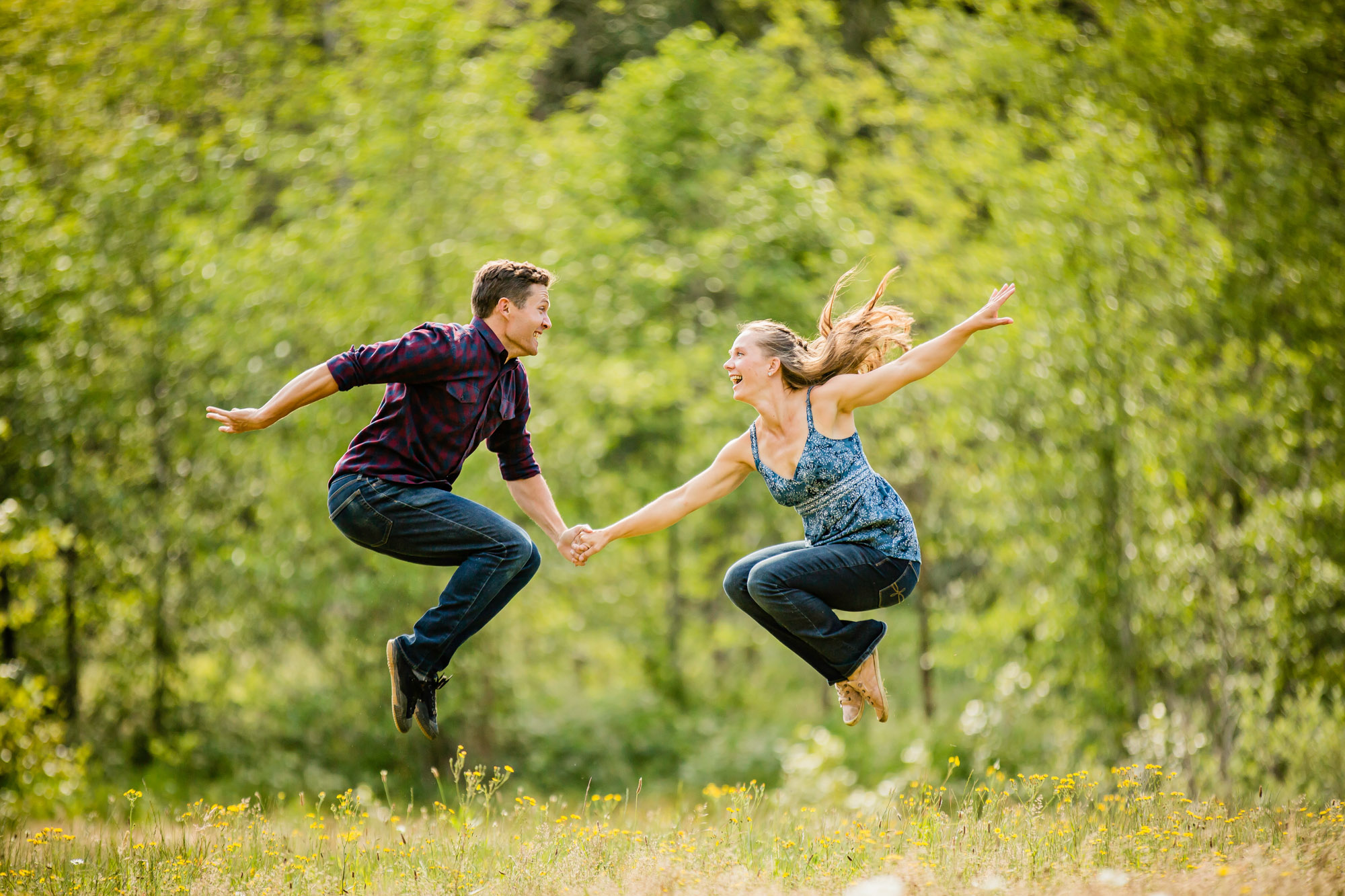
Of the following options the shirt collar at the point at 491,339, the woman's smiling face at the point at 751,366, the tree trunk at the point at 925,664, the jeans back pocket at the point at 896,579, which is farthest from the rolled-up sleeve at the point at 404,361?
the tree trunk at the point at 925,664

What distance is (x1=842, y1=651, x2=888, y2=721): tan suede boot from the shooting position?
5285 millimetres

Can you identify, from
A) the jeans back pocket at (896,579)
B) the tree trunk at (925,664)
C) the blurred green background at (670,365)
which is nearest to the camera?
the jeans back pocket at (896,579)

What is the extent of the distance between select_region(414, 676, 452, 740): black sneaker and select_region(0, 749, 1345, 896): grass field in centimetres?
30

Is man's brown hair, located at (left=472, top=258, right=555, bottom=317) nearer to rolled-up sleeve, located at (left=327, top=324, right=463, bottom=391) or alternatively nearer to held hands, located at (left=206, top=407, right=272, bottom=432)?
rolled-up sleeve, located at (left=327, top=324, right=463, bottom=391)

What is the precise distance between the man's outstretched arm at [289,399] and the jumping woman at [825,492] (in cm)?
144

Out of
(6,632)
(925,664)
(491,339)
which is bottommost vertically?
(925,664)

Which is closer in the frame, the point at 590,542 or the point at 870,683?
the point at 870,683

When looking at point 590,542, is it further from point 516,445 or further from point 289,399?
point 289,399

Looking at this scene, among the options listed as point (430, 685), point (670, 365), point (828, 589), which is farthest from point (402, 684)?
point (670, 365)

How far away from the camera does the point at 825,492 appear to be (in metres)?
5.12

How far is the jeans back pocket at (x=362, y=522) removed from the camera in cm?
489

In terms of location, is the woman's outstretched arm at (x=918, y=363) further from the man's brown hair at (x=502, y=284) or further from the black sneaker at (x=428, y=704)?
the black sneaker at (x=428, y=704)

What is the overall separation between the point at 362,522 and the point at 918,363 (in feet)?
8.16

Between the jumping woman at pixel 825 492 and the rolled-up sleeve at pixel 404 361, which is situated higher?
the rolled-up sleeve at pixel 404 361
